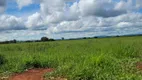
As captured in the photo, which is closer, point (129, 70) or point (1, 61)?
point (129, 70)

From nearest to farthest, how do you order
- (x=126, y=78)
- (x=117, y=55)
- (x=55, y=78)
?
(x=126, y=78), (x=55, y=78), (x=117, y=55)

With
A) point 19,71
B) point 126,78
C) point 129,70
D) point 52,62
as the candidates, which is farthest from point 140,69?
point 19,71

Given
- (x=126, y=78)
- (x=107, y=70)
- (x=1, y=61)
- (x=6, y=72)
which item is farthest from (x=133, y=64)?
(x=1, y=61)

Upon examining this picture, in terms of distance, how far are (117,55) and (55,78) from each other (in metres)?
5.87

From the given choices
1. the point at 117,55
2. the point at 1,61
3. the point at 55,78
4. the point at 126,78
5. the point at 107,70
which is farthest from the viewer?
the point at 117,55

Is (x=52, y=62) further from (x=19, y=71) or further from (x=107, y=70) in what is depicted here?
(x=107, y=70)

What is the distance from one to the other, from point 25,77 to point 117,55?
240 inches

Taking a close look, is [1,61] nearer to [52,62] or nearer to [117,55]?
[52,62]

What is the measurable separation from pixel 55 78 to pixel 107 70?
6.36 ft

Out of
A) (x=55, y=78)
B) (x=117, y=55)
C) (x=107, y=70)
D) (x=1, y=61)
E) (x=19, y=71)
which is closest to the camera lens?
(x=55, y=78)

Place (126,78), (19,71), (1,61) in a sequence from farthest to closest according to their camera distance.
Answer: (1,61)
(19,71)
(126,78)

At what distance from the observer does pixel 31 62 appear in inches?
426

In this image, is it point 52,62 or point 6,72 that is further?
point 52,62

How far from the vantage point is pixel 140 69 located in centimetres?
946
